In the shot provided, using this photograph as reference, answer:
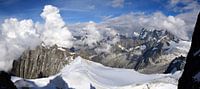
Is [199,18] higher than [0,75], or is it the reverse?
[199,18]

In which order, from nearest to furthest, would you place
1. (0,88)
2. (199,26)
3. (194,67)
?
(194,67)
(199,26)
(0,88)

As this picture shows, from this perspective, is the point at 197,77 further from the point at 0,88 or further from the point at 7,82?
the point at 7,82

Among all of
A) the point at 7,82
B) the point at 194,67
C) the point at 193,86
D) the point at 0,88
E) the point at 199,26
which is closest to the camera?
the point at 193,86

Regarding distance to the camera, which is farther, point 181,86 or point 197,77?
point 181,86

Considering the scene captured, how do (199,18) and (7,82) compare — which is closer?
(199,18)

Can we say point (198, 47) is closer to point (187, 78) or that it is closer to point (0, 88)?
point (187, 78)

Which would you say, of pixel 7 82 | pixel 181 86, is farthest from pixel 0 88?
pixel 181 86

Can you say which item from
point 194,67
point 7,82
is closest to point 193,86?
point 194,67

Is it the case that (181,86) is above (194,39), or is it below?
below

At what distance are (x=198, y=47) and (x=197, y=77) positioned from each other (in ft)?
32.4

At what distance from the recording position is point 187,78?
67750 mm

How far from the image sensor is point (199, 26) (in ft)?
232

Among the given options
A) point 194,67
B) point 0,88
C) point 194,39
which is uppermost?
point 194,39

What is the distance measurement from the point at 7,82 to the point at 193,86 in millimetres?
62365
